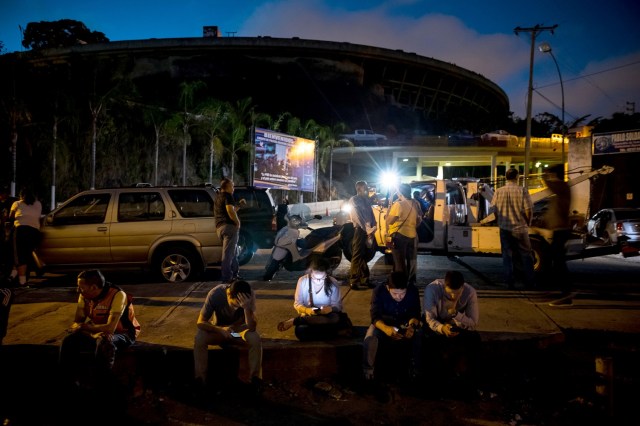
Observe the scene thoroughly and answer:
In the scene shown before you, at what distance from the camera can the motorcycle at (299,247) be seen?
8.93 metres

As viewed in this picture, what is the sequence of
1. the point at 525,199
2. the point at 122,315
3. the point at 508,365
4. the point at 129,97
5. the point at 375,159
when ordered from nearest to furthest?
the point at 122,315, the point at 508,365, the point at 525,199, the point at 129,97, the point at 375,159

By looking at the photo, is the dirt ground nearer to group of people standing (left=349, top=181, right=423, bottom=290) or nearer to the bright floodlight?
group of people standing (left=349, top=181, right=423, bottom=290)

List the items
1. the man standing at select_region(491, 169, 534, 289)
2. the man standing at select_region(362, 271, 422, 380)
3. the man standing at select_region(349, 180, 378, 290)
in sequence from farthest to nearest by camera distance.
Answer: the man standing at select_region(349, 180, 378, 290), the man standing at select_region(491, 169, 534, 289), the man standing at select_region(362, 271, 422, 380)

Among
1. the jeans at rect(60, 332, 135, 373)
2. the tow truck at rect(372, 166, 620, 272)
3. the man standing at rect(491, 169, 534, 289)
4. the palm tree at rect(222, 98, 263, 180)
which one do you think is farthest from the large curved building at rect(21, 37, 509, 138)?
the jeans at rect(60, 332, 135, 373)

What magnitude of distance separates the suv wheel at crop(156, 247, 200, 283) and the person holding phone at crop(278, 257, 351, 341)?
3.79 meters

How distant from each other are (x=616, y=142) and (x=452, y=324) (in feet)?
69.6

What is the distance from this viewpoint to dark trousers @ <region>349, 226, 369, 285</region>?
7.96 m

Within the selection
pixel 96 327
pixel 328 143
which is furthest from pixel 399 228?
pixel 328 143

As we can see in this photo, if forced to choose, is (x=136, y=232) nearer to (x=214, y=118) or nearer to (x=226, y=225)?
(x=226, y=225)

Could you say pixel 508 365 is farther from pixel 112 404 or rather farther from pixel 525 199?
pixel 112 404

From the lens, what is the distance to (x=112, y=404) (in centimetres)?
431

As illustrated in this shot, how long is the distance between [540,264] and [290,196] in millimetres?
→ 27941

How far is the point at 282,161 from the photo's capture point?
22.9m

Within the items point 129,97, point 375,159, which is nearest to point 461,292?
point 129,97
